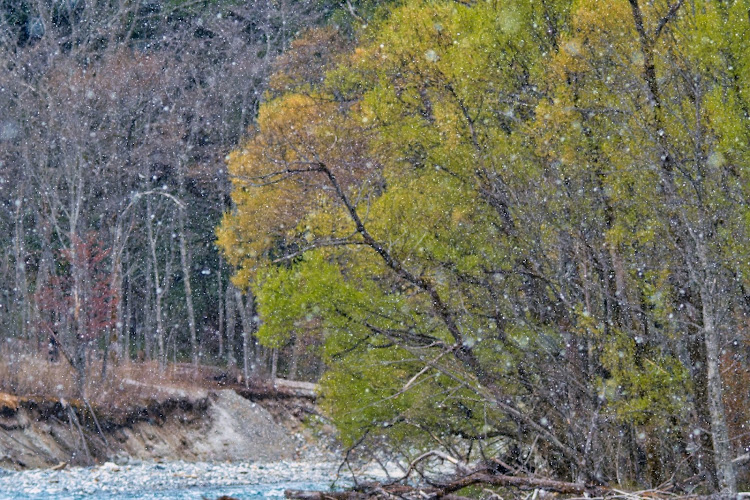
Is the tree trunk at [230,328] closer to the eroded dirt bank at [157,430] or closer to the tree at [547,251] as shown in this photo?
the eroded dirt bank at [157,430]

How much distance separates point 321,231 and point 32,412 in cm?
1050

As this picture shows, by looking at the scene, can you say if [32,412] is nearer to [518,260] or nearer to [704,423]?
[518,260]

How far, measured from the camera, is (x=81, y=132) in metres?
24.4

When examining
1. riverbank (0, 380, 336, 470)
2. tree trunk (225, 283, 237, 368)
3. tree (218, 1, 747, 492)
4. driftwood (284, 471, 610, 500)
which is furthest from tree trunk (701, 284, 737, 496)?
tree trunk (225, 283, 237, 368)

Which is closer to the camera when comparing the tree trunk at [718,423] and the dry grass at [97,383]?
the tree trunk at [718,423]

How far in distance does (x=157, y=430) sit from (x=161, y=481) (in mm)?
4947

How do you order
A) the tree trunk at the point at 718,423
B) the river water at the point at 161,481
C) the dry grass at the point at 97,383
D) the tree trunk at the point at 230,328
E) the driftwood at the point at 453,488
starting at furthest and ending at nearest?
1. the tree trunk at the point at 230,328
2. the dry grass at the point at 97,383
3. the river water at the point at 161,481
4. the tree trunk at the point at 718,423
5. the driftwood at the point at 453,488

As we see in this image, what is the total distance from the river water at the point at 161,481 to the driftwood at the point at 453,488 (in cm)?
984

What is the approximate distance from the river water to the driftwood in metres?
9.84

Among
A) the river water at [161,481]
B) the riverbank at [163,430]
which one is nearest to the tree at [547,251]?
the river water at [161,481]

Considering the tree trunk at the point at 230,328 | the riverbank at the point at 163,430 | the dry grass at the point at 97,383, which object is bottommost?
the riverbank at the point at 163,430

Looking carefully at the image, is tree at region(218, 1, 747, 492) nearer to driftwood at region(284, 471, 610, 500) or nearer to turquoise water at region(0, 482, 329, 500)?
driftwood at region(284, 471, 610, 500)

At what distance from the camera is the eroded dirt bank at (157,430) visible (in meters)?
19.9

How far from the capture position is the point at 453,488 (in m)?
6.05
